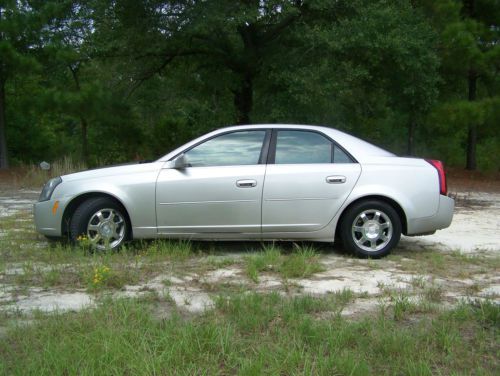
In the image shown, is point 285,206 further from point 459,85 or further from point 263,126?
point 459,85

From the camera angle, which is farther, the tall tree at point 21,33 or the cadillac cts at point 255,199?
the tall tree at point 21,33

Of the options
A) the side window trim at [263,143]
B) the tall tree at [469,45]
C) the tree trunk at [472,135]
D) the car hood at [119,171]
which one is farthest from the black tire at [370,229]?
the tree trunk at [472,135]

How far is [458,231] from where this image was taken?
8.29 meters

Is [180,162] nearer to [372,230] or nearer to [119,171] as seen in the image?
[119,171]

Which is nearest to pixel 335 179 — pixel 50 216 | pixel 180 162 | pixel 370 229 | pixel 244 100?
pixel 370 229

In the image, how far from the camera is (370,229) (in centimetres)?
634

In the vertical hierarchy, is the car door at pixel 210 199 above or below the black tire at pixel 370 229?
above

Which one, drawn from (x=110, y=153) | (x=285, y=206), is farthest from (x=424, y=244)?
(x=110, y=153)

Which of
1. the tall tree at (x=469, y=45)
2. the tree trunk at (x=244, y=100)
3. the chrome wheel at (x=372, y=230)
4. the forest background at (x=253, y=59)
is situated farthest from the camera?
the tree trunk at (x=244, y=100)

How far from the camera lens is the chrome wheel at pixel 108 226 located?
247 inches

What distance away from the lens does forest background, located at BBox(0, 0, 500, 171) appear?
14812 mm

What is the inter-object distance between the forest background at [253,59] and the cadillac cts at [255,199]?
8187mm

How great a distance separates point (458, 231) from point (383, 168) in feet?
8.50

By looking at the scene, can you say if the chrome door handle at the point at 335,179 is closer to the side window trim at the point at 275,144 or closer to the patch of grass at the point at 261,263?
the side window trim at the point at 275,144
